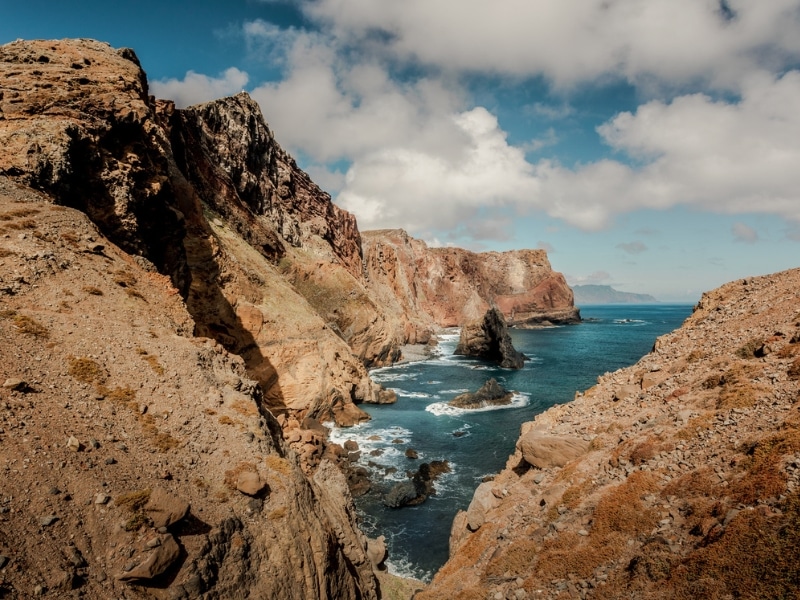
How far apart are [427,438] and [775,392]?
3737cm

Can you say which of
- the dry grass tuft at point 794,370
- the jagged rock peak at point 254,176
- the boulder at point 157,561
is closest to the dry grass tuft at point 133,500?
the boulder at point 157,561

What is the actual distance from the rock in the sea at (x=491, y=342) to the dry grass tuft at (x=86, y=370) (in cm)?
8412

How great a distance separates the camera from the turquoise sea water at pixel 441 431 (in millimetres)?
30470

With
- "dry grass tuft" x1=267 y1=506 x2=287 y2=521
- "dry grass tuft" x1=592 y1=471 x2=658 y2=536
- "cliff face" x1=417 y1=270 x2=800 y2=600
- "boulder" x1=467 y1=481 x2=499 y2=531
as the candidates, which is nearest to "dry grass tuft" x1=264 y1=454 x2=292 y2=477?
"dry grass tuft" x1=267 y1=506 x2=287 y2=521

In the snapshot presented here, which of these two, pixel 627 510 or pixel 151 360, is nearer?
pixel 627 510

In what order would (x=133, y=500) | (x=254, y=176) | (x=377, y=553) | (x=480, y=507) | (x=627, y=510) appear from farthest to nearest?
(x=254, y=176)
(x=377, y=553)
(x=480, y=507)
(x=627, y=510)
(x=133, y=500)

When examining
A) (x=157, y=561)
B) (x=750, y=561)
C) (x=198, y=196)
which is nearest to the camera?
(x=750, y=561)

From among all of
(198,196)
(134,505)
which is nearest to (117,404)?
(134,505)

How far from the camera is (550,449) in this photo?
2033 cm

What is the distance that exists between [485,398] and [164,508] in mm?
54769

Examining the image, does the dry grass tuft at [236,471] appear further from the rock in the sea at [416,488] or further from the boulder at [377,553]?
the rock in the sea at [416,488]

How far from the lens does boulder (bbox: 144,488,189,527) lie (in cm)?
1152

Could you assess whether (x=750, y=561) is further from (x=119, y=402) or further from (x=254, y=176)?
(x=254, y=176)

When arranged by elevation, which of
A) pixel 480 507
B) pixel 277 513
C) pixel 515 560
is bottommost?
pixel 480 507
